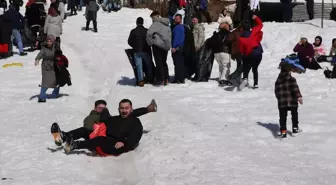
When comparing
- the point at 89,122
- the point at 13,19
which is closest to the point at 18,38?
the point at 13,19

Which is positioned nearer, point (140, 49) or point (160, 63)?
point (160, 63)

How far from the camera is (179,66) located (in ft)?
48.8

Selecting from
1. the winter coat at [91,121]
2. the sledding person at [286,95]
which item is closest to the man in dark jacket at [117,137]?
the winter coat at [91,121]

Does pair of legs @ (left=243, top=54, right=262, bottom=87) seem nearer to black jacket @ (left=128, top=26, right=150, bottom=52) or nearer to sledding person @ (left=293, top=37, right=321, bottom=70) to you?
black jacket @ (left=128, top=26, right=150, bottom=52)

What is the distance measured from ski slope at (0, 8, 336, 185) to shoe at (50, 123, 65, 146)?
9.6 inches

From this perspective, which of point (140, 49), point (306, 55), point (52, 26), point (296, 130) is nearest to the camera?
point (296, 130)

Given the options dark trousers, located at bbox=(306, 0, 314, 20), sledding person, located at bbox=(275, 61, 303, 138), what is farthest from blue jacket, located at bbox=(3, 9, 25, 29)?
sledding person, located at bbox=(275, 61, 303, 138)

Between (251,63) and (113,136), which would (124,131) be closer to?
(113,136)

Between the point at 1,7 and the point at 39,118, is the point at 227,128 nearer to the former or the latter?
the point at 39,118

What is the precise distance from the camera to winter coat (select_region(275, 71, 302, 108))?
398 inches

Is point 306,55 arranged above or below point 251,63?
below

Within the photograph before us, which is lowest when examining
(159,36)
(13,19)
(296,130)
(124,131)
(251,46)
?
(296,130)

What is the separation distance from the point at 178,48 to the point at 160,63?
0.57 metres

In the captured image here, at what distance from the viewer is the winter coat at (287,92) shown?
33.2ft
